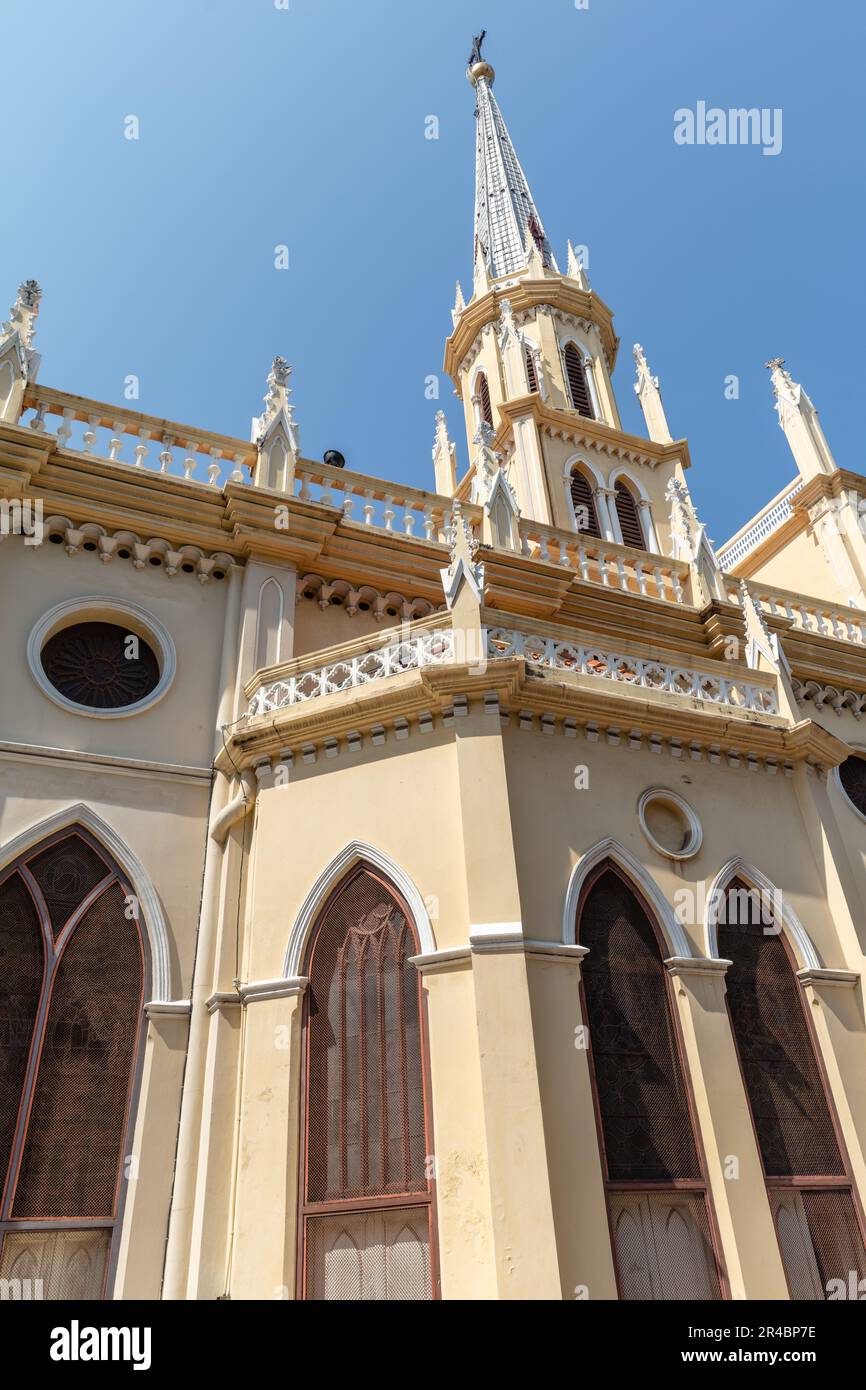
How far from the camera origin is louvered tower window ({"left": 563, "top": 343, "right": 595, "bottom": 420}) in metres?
23.1

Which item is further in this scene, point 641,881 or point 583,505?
point 583,505

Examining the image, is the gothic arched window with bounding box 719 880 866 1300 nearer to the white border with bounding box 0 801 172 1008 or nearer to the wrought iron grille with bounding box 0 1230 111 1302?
the white border with bounding box 0 801 172 1008

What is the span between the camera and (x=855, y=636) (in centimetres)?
1716

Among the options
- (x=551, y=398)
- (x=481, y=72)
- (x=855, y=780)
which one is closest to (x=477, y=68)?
(x=481, y=72)

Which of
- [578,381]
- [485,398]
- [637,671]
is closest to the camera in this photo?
[637,671]

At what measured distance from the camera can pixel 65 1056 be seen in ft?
29.8

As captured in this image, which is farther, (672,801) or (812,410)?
(812,410)

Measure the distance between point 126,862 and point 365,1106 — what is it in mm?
3687

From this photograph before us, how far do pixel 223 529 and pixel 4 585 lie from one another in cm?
288

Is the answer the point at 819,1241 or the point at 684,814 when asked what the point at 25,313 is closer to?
the point at 684,814

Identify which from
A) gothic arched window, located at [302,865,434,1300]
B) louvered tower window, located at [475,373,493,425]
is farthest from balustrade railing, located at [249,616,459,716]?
louvered tower window, located at [475,373,493,425]
